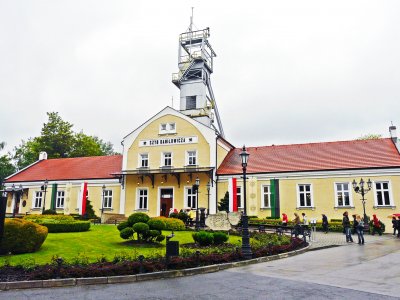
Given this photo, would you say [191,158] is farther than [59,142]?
No

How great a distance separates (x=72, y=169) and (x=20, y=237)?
29305 mm

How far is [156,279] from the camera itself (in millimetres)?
10633

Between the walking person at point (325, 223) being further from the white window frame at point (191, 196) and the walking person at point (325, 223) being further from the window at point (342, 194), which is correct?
the white window frame at point (191, 196)

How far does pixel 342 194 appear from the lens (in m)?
29.6

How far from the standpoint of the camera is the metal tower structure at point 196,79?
1612 inches

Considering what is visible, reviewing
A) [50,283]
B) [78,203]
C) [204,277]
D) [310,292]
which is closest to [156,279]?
[204,277]

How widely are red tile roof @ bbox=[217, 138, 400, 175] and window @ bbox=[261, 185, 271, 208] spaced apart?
1567 millimetres

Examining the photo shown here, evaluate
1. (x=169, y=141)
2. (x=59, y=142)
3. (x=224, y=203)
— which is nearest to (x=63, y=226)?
(x=224, y=203)

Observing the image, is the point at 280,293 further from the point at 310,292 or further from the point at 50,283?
the point at 50,283

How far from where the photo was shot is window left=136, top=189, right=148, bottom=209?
1387 inches

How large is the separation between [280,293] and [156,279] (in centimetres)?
399

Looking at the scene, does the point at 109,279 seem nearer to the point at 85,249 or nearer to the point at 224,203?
the point at 85,249

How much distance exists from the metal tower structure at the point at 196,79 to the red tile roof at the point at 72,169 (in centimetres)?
1073

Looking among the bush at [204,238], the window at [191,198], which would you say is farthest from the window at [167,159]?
the bush at [204,238]
